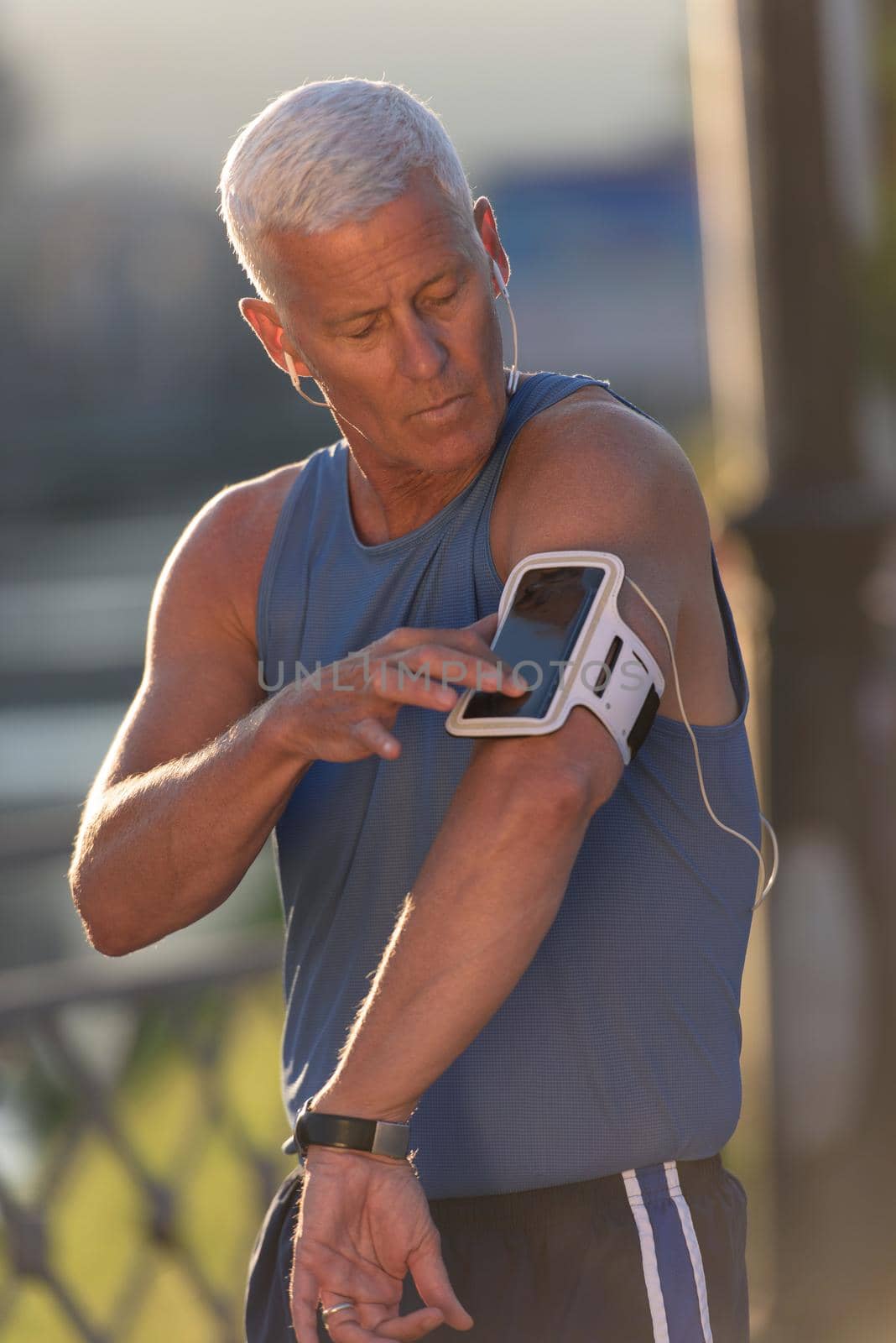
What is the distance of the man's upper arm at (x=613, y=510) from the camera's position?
1.51m

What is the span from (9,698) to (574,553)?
538 inches

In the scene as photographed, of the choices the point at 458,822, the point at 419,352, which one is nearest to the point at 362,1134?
the point at 458,822

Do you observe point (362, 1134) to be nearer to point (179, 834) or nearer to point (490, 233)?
point (179, 834)

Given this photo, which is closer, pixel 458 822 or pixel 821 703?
pixel 458 822

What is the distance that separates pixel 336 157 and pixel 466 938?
77 cm

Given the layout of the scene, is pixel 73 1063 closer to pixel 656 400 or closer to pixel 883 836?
pixel 883 836

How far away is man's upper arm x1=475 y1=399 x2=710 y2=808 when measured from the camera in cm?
151

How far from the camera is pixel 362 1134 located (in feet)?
4.65

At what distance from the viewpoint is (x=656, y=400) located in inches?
914

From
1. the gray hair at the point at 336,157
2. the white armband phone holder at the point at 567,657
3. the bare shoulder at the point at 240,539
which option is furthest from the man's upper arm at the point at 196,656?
the white armband phone holder at the point at 567,657

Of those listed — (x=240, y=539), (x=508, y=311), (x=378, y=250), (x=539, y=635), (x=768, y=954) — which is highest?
(x=378, y=250)

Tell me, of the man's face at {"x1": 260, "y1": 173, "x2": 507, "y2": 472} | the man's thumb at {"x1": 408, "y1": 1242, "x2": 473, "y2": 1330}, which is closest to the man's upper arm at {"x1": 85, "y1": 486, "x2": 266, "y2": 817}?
the man's face at {"x1": 260, "y1": 173, "x2": 507, "y2": 472}

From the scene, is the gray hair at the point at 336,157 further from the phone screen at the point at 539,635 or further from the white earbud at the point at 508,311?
the phone screen at the point at 539,635

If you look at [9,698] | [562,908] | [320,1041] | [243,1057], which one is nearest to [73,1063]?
[243,1057]
